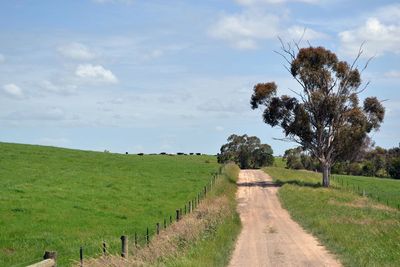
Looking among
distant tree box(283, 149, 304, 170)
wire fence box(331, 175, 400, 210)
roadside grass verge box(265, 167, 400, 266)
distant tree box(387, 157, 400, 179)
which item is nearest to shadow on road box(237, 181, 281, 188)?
wire fence box(331, 175, 400, 210)

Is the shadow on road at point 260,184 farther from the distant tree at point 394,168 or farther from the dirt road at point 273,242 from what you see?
the distant tree at point 394,168

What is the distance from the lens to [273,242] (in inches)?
954

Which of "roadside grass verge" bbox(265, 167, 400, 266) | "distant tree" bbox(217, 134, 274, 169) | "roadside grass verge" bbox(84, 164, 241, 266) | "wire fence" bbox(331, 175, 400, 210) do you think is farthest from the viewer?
"distant tree" bbox(217, 134, 274, 169)

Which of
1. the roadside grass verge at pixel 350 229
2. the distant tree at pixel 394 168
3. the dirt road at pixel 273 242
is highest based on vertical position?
the distant tree at pixel 394 168

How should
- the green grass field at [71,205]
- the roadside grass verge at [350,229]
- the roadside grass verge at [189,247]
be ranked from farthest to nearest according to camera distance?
the green grass field at [71,205] → the roadside grass verge at [350,229] → the roadside grass verge at [189,247]

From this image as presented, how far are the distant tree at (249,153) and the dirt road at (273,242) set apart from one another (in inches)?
3167

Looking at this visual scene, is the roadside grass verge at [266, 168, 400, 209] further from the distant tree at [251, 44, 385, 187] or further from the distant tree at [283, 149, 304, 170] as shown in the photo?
the distant tree at [283, 149, 304, 170]

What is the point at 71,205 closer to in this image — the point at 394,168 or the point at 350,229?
the point at 350,229

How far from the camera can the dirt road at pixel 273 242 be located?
1906 centimetres

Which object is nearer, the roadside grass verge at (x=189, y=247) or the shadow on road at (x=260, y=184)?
the roadside grass verge at (x=189, y=247)

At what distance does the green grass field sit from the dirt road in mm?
4514

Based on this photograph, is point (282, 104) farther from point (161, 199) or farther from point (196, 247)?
point (196, 247)

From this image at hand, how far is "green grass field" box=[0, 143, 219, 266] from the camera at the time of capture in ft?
71.2

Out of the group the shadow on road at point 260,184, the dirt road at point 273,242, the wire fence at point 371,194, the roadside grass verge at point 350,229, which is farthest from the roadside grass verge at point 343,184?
the dirt road at point 273,242
